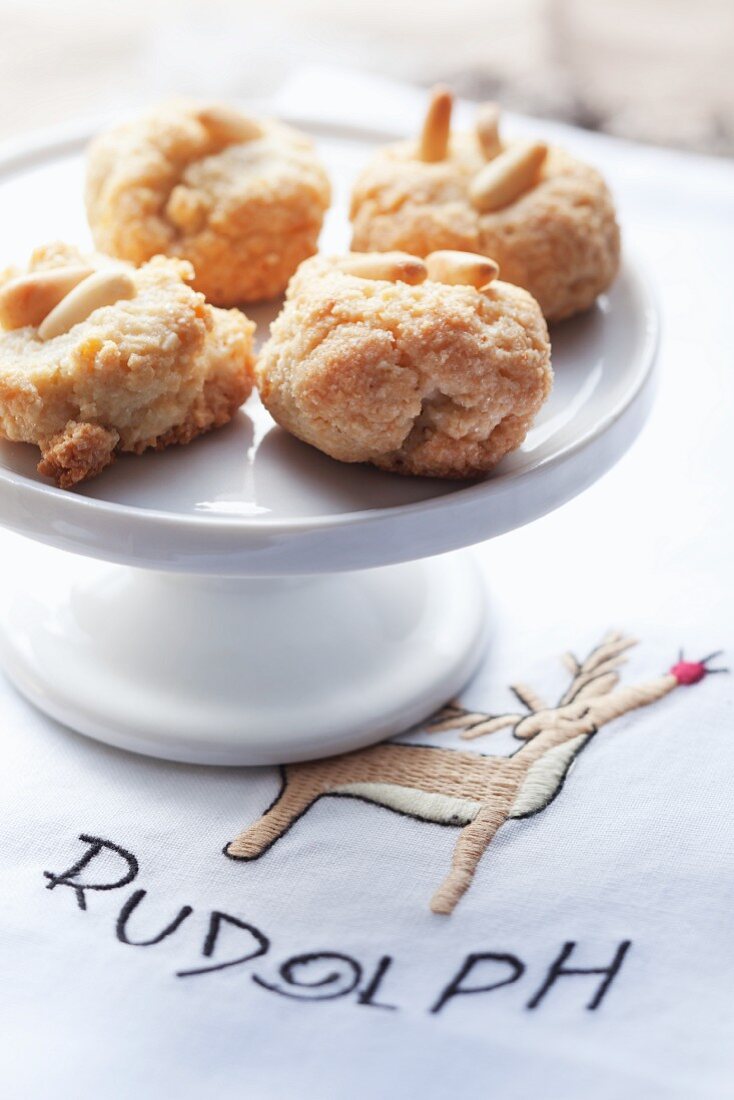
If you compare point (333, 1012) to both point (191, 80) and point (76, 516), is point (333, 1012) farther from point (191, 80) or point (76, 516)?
point (191, 80)

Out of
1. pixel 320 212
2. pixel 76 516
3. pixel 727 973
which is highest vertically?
pixel 320 212

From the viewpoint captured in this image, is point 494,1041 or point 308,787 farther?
point 308,787

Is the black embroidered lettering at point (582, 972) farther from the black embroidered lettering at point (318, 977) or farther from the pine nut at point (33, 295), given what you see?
the pine nut at point (33, 295)

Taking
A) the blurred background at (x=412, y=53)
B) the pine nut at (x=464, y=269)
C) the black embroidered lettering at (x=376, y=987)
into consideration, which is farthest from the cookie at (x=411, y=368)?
the blurred background at (x=412, y=53)

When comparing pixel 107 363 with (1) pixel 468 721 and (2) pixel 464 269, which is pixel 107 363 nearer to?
(2) pixel 464 269

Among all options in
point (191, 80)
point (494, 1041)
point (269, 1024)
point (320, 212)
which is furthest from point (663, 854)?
point (191, 80)
